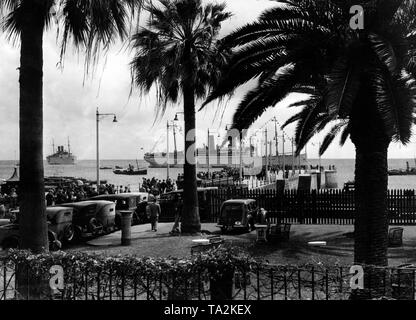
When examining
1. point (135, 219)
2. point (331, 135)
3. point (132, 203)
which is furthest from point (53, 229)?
point (331, 135)

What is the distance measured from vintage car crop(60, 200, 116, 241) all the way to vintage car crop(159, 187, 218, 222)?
4.77 meters

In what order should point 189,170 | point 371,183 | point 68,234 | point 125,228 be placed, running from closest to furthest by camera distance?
point 371,183, point 125,228, point 68,234, point 189,170

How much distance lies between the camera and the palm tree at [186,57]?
18719mm

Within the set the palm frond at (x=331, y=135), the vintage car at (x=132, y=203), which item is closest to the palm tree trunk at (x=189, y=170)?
the vintage car at (x=132, y=203)

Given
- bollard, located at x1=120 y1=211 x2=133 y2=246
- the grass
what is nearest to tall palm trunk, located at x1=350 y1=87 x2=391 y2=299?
the grass

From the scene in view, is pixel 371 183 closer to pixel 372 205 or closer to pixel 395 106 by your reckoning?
pixel 372 205

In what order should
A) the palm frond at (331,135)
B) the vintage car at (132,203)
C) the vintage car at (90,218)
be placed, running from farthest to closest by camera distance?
the vintage car at (132,203) → the palm frond at (331,135) → the vintage car at (90,218)

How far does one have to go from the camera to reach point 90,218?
19641 mm

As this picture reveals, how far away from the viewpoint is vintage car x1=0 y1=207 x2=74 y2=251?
16141 mm

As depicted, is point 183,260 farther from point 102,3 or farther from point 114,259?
point 102,3

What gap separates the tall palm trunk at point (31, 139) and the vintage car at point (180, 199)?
52.0 ft

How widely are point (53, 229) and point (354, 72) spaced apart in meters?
12.3

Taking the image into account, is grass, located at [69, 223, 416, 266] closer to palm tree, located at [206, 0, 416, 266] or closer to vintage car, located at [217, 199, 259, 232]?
vintage car, located at [217, 199, 259, 232]

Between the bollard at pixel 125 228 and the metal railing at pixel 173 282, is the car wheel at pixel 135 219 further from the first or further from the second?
the metal railing at pixel 173 282
